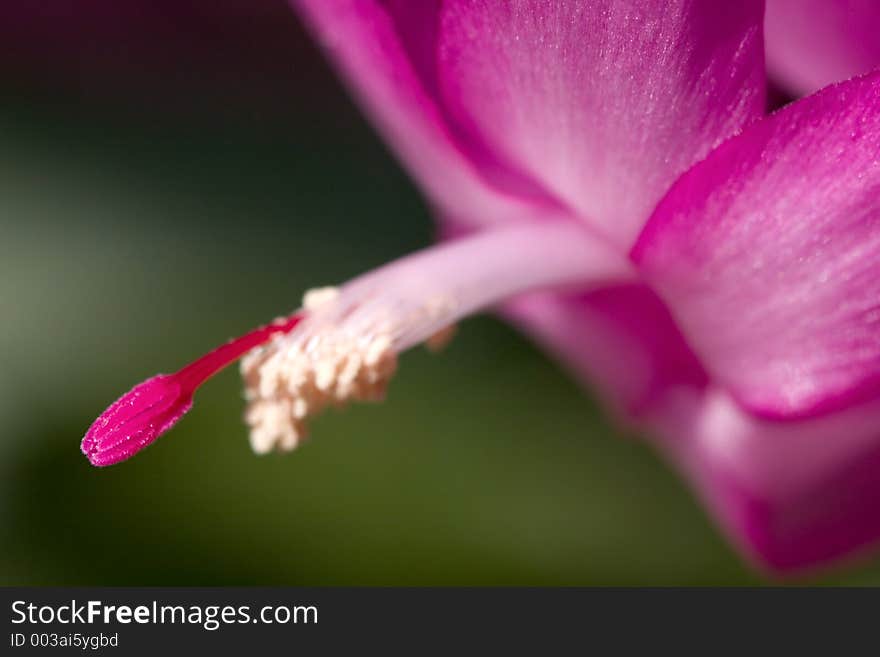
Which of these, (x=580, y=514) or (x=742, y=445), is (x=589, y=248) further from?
(x=580, y=514)

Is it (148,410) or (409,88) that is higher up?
(409,88)

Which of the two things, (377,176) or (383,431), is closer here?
(383,431)

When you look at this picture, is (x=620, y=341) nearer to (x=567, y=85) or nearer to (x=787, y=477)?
(x=787, y=477)

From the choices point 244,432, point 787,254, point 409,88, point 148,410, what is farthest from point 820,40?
point 244,432

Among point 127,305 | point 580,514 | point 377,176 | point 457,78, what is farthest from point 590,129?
point 377,176

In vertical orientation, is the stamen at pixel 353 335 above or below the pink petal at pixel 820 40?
below

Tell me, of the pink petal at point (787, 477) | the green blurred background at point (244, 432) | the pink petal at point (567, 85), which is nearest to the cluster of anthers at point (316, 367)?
the pink petal at point (567, 85)

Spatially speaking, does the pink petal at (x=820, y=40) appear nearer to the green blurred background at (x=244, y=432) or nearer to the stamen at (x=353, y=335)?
the stamen at (x=353, y=335)
